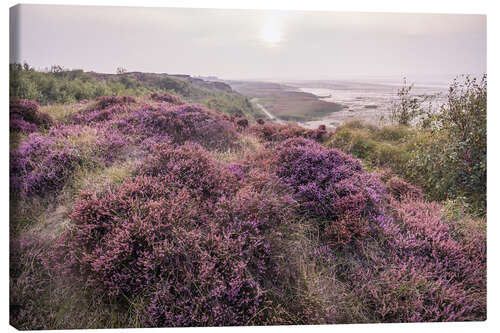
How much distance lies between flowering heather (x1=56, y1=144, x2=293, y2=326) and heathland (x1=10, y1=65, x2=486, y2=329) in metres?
0.02

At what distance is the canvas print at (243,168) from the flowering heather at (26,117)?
0.03 m

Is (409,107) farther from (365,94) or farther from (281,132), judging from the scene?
(281,132)

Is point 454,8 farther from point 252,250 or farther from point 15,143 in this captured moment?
point 15,143

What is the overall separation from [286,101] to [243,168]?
1497 mm

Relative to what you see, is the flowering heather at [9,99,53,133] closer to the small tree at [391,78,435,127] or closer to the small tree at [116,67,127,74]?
the small tree at [116,67,127,74]

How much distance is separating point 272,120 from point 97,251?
3428 millimetres

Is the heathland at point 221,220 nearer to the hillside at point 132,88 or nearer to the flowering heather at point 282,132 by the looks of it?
the hillside at point 132,88

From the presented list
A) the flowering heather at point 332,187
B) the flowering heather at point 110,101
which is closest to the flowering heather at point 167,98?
the flowering heather at point 110,101

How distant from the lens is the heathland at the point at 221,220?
113 inches

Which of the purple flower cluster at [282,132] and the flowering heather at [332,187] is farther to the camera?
the purple flower cluster at [282,132]

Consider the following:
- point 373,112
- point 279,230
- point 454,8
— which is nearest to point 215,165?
point 279,230

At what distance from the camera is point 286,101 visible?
16.3 feet

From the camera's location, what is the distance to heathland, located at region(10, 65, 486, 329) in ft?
9.43

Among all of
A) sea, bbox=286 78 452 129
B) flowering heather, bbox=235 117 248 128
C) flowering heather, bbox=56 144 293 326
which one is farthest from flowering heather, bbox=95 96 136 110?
sea, bbox=286 78 452 129
